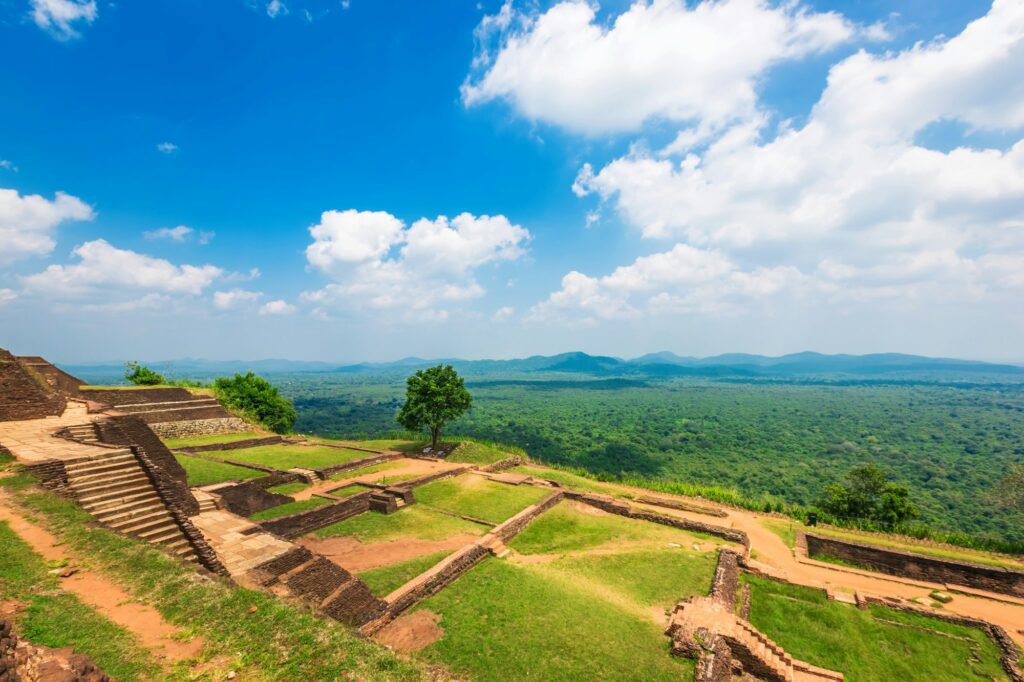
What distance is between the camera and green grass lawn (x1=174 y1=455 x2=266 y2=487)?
19500mm

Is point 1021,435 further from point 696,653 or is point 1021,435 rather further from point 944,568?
point 696,653

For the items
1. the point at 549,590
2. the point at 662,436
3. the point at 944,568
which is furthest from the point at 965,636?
the point at 662,436

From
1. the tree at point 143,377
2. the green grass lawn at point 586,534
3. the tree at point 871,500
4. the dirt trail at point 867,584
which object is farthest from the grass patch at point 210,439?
the tree at point 871,500

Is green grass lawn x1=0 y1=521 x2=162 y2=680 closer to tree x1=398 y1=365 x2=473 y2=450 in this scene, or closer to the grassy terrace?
the grassy terrace

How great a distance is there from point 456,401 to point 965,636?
95.7 ft

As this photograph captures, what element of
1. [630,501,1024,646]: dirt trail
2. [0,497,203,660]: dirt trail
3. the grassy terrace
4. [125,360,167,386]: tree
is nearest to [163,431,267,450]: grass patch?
[125,360,167,386]: tree

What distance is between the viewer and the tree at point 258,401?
4131 centimetres

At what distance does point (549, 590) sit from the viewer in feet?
42.4

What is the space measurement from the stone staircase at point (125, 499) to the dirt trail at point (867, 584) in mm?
20372

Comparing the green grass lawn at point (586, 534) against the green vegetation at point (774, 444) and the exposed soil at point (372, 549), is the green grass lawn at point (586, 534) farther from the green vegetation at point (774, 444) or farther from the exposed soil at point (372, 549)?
the green vegetation at point (774, 444)

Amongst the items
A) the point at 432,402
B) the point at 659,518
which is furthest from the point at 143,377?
the point at 659,518

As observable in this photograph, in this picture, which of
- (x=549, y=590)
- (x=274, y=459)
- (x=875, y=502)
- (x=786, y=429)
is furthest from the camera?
(x=786, y=429)

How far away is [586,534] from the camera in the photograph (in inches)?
716

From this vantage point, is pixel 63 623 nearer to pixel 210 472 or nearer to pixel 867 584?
pixel 210 472
